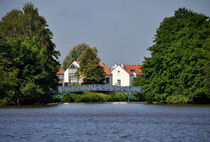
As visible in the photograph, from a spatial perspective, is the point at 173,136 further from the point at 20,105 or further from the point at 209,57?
the point at 20,105

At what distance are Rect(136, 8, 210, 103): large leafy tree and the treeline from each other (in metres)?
14.3

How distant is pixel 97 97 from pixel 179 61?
26673mm

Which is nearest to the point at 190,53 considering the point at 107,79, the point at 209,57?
the point at 209,57

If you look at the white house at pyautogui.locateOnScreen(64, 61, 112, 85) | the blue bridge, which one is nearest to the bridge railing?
the blue bridge

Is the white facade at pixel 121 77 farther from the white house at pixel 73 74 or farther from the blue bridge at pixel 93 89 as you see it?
the blue bridge at pixel 93 89

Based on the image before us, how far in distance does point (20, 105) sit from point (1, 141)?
3746cm

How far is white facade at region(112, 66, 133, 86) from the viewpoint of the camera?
114875 millimetres

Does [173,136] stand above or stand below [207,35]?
below

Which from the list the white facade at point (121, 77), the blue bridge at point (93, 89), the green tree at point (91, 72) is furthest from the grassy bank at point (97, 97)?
the white facade at point (121, 77)

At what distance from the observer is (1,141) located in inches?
906

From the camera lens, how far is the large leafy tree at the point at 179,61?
55.8 m

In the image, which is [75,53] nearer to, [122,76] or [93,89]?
[122,76]

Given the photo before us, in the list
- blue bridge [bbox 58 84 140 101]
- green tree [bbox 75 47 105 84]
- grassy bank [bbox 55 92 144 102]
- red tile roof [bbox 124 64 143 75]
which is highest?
red tile roof [bbox 124 64 143 75]

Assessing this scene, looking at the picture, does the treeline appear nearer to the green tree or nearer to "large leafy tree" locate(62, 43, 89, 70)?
the green tree
